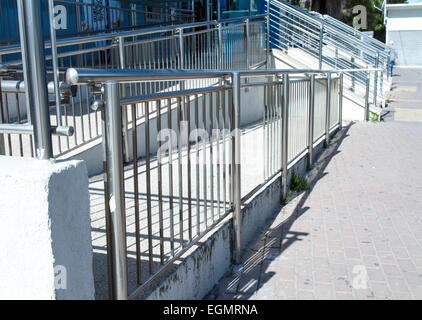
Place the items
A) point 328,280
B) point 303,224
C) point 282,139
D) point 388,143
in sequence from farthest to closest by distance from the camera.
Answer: point 388,143, point 282,139, point 303,224, point 328,280

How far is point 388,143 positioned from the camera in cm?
923

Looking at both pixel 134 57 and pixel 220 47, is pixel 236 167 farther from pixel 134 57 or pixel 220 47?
pixel 220 47

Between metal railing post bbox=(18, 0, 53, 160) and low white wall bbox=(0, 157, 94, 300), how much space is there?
0.14 metres

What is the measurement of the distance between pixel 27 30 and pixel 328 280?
285 cm

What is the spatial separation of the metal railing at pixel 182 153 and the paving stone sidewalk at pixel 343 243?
37 centimetres

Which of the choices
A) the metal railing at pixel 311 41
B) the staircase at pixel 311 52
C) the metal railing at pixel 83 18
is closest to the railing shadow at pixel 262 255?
the metal railing at pixel 83 18

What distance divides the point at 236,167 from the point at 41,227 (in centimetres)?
228

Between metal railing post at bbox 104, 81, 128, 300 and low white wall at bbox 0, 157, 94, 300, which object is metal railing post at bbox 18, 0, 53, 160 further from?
metal railing post at bbox 104, 81, 128, 300

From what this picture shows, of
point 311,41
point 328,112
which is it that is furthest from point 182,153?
point 311,41

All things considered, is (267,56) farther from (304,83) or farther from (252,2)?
(304,83)

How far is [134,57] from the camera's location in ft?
21.5
